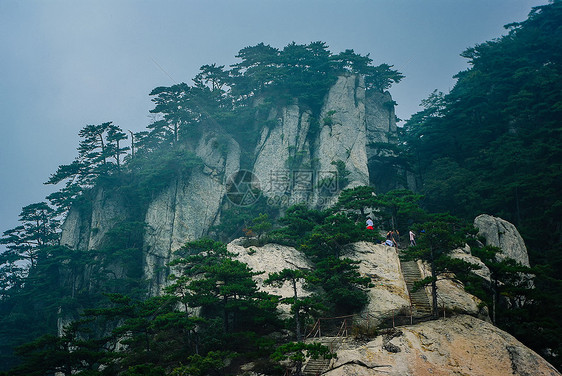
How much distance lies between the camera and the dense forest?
17625 millimetres

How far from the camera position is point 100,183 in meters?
38.2

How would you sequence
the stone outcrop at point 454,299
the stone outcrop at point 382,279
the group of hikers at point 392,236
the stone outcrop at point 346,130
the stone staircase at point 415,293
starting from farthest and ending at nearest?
the stone outcrop at point 346,130
the group of hikers at point 392,236
the stone staircase at point 415,293
the stone outcrop at point 382,279
the stone outcrop at point 454,299

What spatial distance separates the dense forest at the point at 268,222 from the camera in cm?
1762

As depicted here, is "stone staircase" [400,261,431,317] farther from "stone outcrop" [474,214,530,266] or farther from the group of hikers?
"stone outcrop" [474,214,530,266]

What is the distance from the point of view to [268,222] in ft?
84.0

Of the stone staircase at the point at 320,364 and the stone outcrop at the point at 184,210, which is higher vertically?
the stone outcrop at the point at 184,210

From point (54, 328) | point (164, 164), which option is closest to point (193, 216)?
point (164, 164)

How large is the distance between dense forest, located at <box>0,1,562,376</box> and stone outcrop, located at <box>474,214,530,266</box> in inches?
70.1

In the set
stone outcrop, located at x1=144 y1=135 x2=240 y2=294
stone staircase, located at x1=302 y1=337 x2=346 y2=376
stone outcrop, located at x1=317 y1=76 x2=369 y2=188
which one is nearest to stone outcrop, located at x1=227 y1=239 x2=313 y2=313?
stone staircase, located at x1=302 y1=337 x2=346 y2=376

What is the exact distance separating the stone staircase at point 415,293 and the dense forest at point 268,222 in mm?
1921

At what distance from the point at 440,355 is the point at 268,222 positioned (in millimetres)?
13854

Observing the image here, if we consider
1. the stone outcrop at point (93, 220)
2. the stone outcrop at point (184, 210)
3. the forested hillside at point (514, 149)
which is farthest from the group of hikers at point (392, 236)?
the stone outcrop at point (93, 220)

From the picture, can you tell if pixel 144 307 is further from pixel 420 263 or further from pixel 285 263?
pixel 420 263

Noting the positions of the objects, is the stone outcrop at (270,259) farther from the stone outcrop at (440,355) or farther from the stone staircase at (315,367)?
the stone outcrop at (440,355)
